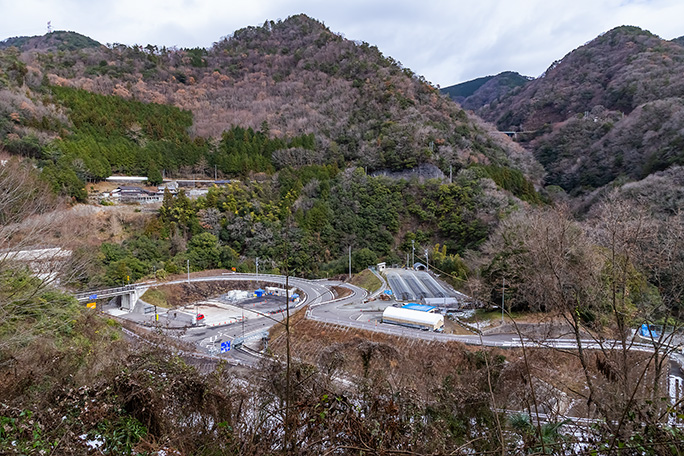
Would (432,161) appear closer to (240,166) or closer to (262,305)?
(240,166)

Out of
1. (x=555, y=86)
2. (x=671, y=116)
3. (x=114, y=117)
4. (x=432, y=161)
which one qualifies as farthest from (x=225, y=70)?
(x=671, y=116)

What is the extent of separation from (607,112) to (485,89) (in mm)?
55907

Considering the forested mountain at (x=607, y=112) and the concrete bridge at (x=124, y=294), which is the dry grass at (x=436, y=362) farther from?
the forested mountain at (x=607, y=112)

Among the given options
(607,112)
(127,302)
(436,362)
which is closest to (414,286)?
(436,362)

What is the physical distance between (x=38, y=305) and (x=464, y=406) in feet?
30.5

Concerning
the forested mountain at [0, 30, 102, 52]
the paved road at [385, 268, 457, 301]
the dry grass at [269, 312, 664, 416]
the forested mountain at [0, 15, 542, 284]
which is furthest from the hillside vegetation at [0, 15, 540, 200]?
the forested mountain at [0, 30, 102, 52]

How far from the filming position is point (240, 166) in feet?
115

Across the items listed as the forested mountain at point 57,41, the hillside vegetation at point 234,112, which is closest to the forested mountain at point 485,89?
the hillside vegetation at point 234,112

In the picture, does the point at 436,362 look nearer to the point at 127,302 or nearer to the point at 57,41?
the point at 127,302

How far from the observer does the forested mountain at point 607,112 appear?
30578mm

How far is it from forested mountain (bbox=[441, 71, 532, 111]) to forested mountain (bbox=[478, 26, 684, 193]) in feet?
91.8

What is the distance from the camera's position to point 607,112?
1623 inches

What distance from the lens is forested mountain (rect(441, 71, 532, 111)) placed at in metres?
86.6

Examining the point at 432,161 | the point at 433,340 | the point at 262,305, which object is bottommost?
the point at 262,305
